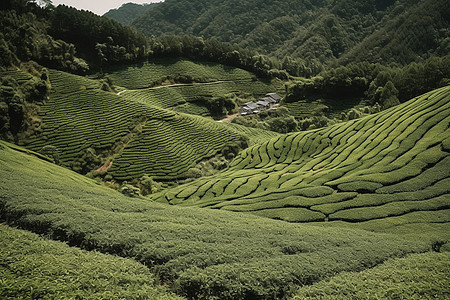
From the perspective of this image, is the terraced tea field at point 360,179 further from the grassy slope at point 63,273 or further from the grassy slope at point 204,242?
the grassy slope at point 63,273

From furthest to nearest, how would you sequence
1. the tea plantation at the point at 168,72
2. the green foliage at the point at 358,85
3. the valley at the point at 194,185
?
the tea plantation at the point at 168,72 < the green foliage at the point at 358,85 < the valley at the point at 194,185

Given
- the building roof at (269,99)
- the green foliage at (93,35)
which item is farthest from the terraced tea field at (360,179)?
the green foliage at (93,35)

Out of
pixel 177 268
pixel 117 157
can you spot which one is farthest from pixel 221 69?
pixel 177 268

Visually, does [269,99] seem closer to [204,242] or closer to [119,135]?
[119,135]

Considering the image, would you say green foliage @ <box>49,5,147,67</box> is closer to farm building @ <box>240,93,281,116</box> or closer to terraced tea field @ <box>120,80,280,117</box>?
terraced tea field @ <box>120,80,280,117</box>

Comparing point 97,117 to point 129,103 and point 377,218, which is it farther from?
point 377,218

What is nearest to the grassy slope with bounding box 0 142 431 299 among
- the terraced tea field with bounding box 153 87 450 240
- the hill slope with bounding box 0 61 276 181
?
the terraced tea field with bounding box 153 87 450 240
